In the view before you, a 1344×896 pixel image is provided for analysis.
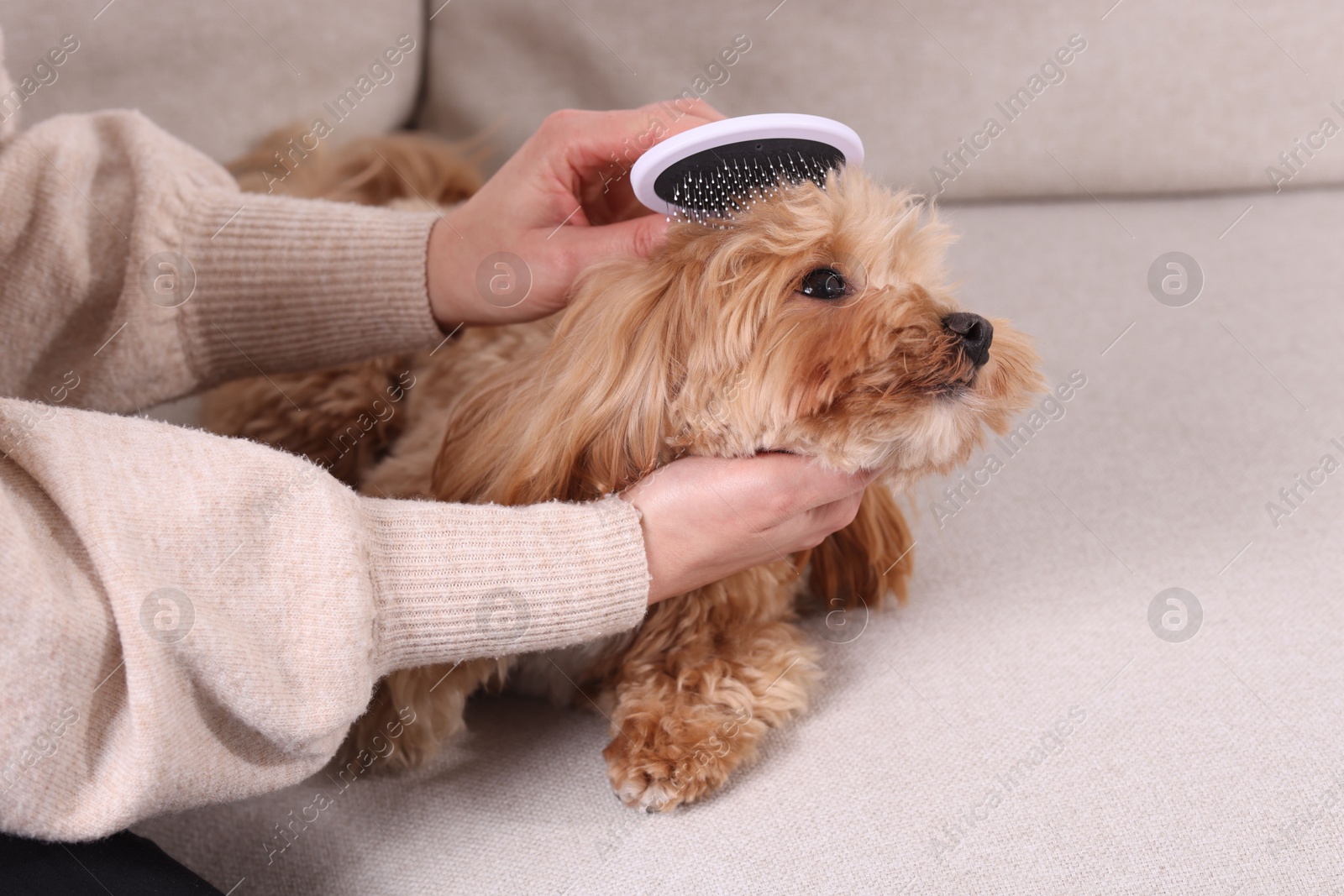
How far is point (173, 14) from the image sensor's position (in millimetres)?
1441

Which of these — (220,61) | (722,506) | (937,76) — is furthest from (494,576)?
(937,76)

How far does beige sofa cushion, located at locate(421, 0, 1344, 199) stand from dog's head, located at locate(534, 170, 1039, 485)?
3.02ft

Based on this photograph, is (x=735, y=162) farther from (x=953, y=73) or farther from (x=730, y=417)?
(x=953, y=73)

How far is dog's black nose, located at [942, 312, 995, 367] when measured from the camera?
817mm

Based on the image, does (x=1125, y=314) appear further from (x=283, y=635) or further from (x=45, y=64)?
(x=45, y=64)

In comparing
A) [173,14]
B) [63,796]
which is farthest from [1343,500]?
[173,14]

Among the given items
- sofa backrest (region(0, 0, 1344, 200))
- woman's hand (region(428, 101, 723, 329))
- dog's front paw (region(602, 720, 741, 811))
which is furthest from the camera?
sofa backrest (region(0, 0, 1344, 200))

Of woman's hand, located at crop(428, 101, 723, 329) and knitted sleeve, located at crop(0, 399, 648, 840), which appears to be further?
woman's hand, located at crop(428, 101, 723, 329)

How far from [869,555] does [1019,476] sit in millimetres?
323

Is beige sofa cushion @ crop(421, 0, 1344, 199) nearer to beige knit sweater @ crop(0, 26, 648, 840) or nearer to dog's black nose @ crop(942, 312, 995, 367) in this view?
beige knit sweater @ crop(0, 26, 648, 840)

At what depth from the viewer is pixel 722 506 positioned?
864 millimetres

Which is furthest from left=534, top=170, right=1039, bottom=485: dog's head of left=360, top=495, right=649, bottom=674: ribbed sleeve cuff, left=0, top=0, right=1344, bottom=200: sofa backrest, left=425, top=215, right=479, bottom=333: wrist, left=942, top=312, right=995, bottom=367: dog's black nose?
left=0, top=0, right=1344, bottom=200: sofa backrest

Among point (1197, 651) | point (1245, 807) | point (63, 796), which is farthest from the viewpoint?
point (1197, 651)

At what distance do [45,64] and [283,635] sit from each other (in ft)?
3.33
